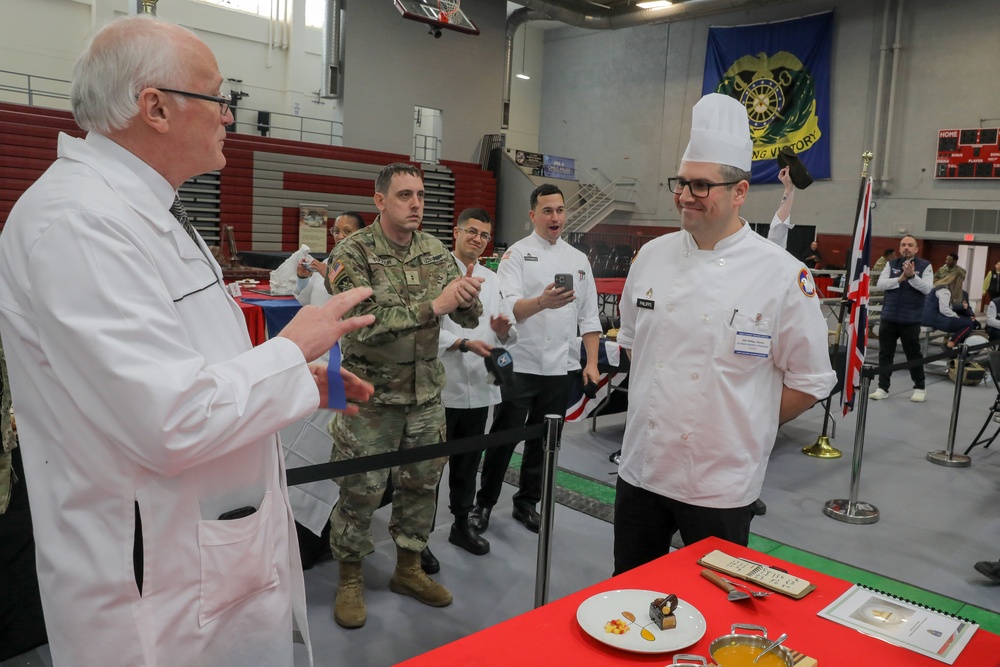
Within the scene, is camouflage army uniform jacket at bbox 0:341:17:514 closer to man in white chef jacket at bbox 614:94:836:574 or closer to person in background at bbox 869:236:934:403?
man in white chef jacket at bbox 614:94:836:574

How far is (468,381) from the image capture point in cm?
366

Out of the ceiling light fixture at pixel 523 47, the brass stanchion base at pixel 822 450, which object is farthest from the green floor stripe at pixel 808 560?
the ceiling light fixture at pixel 523 47

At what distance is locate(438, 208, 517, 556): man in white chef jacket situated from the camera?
3664 millimetres

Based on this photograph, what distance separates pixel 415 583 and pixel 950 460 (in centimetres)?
448

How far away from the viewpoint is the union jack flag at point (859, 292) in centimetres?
478

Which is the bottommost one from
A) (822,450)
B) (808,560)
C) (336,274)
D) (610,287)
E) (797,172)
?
(808,560)

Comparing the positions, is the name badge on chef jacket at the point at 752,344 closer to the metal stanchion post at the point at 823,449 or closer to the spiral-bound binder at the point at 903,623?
the spiral-bound binder at the point at 903,623

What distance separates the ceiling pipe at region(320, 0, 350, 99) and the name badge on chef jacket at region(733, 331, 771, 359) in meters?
15.2

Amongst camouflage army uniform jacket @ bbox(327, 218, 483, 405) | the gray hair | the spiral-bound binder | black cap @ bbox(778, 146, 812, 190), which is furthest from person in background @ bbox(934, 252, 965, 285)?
the gray hair

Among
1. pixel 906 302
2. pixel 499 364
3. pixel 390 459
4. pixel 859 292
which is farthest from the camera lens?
pixel 906 302

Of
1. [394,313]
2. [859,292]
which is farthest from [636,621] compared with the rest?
[859,292]

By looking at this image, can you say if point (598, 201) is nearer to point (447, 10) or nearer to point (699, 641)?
point (447, 10)

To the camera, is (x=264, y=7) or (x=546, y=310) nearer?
(x=546, y=310)

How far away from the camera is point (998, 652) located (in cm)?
132
